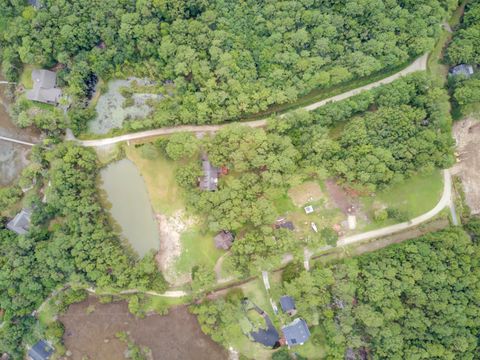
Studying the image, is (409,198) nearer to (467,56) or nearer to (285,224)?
(285,224)

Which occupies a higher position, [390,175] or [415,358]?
[390,175]

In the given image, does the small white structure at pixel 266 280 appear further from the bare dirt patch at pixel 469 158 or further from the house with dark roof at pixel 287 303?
the bare dirt patch at pixel 469 158

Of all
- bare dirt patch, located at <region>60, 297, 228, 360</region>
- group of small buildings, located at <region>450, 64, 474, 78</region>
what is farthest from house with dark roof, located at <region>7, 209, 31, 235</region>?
group of small buildings, located at <region>450, 64, 474, 78</region>

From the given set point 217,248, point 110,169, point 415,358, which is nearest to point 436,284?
point 415,358

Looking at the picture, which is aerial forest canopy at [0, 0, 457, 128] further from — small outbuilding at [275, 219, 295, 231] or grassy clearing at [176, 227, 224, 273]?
grassy clearing at [176, 227, 224, 273]

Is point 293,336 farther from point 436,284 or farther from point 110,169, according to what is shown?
point 110,169

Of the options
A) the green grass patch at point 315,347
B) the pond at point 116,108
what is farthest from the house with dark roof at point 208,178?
the green grass patch at point 315,347

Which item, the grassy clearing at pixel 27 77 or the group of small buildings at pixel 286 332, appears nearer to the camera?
the group of small buildings at pixel 286 332

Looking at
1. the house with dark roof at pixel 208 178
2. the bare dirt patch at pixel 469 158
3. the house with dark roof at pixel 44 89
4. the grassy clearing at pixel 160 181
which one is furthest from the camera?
the house with dark roof at pixel 44 89
